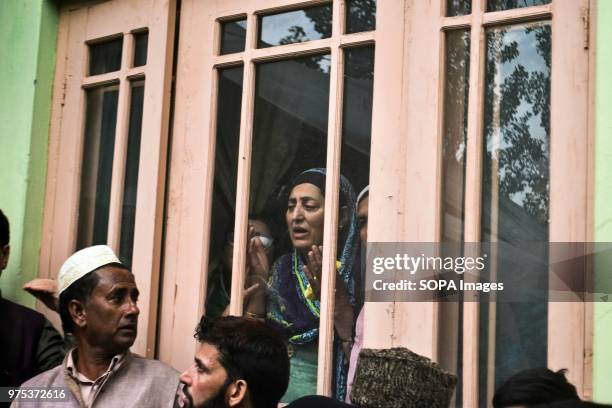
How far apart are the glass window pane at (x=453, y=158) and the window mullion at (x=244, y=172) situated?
835 millimetres

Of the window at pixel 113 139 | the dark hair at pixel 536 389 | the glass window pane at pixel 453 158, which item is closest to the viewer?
the dark hair at pixel 536 389

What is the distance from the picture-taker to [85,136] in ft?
13.2

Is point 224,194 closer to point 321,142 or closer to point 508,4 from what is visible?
point 321,142

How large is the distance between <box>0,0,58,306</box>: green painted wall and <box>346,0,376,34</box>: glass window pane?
5.02ft

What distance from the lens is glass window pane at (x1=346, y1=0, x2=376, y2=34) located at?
3.24m

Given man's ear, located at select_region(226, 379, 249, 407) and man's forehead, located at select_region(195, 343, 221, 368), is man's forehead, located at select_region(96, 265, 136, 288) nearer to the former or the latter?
man's forehead, located at select_region(195, 343, 221, 368)

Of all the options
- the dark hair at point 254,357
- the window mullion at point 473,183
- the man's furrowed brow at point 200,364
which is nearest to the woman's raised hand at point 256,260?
the dark hair at point 254,357

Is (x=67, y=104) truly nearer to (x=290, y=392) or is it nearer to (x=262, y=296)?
(x=262, y=296)

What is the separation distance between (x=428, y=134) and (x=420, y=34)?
35cm

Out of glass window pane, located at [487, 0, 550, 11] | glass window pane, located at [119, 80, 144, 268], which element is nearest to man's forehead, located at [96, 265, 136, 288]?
A: glass window pane, located at [119, 80, 144, 268]

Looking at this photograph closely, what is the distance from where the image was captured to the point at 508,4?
2.91 meters

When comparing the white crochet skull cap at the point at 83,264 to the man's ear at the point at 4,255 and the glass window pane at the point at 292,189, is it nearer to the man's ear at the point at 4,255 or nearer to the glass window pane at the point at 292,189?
the man's ear at the point at 4,255

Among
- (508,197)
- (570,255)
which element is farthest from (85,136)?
(570,255)

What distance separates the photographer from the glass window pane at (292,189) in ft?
10.8
